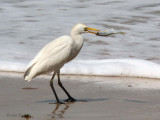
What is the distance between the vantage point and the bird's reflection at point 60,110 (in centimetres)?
452

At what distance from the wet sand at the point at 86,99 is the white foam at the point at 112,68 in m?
0.18

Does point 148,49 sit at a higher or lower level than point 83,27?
lower

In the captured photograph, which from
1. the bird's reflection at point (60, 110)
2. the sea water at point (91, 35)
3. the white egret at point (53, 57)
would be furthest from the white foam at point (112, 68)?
the bird's reflection at point (60, 110)

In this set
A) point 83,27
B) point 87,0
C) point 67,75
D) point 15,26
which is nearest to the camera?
point 83,27

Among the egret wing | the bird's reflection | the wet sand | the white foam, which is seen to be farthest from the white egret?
the white foam

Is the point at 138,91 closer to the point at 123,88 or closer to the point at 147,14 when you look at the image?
the point at 123,88

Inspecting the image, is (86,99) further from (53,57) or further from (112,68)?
(112,68)

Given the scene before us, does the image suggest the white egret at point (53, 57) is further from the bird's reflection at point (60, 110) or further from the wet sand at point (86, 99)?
the wet sand at point (86, 99)

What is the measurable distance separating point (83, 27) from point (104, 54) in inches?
99.6

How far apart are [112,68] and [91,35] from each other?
277cm

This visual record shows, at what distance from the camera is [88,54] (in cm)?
800

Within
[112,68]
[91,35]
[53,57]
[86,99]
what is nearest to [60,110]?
[86,99]

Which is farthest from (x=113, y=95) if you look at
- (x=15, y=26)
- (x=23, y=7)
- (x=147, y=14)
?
(x=23, y=7)

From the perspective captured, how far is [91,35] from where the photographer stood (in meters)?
9.45
